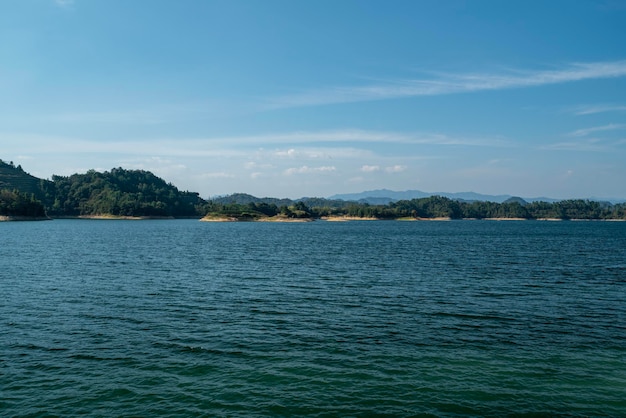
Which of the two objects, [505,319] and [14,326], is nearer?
[14,326]

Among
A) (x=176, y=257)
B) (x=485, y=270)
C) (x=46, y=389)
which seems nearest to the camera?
(x=46, y=389)

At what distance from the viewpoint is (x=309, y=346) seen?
28453 mm

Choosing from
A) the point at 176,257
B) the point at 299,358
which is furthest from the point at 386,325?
the point at 176,257

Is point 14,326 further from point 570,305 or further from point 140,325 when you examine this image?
point 570,305

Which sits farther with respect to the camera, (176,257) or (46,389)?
(176,257)

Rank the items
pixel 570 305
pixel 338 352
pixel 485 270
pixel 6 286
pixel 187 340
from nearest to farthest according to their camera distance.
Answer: pixel 338 352 → pixel 187 340 → pixel 570 305 → pixel 6 286 → pixel 485 270

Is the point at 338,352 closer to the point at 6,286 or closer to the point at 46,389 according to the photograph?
the point at 46,389

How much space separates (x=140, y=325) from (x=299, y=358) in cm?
1420

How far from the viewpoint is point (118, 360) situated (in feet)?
84.0

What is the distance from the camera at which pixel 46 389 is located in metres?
21.6

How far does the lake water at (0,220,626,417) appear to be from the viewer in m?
20.6

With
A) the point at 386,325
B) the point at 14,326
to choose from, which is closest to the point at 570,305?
the point at 386,325

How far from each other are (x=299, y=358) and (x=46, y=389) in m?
13.1

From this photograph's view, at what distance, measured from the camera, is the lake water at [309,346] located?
20641mm
